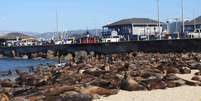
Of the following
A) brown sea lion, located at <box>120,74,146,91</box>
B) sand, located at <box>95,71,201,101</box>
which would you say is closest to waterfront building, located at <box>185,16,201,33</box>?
brown sea lion, located at <box>120,74,146,91</box>

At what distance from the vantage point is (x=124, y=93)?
2242 centimetres

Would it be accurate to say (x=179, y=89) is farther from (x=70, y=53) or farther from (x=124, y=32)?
(x=124, y=32)

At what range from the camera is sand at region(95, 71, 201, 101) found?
20.5 m

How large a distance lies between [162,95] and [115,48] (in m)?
51.5

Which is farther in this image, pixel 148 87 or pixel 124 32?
pixel 124 32

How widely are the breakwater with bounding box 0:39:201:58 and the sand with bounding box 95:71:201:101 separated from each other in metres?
39.4

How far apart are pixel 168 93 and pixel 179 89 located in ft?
4.51

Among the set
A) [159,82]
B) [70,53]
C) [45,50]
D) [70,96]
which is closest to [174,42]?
[70,53]

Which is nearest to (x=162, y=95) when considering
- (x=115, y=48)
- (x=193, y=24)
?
(x=115, y=48)

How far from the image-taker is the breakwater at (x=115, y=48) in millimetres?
63037

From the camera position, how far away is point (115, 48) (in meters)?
72.9

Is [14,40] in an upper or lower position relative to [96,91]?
lower

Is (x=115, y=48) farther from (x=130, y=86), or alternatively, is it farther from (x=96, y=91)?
(x=96, y=91)

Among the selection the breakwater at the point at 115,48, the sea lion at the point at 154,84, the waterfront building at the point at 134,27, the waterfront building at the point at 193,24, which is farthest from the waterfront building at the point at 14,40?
the sea lion at the point at 154,84
